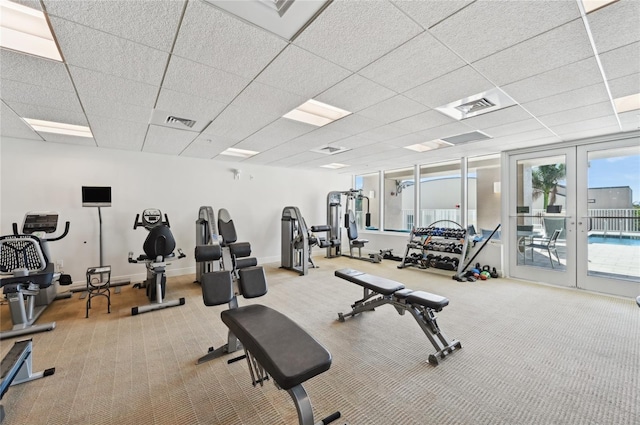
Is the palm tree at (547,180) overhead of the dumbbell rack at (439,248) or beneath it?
overhead

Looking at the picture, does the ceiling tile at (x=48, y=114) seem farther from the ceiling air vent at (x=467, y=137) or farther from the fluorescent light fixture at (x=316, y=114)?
the ceiling air vent at (x=467, y=137)

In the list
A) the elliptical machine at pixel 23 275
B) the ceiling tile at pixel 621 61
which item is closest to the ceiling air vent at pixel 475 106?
the ceiling tile at pixel 621 61

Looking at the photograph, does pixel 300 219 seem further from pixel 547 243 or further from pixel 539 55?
pixel 547 243

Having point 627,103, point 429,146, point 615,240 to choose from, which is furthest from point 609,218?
point 429,146

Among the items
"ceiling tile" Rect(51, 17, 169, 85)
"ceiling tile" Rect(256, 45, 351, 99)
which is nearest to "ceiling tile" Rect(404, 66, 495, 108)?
"ceiling tile" Rect(256, 45, 351, 99)

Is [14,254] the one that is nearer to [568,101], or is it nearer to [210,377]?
[210,377]

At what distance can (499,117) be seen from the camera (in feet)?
10.6

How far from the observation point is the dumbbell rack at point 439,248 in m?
5.34

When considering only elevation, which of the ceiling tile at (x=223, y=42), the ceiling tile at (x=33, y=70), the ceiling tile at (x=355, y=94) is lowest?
the ceiling tile at (x=33, y=70)

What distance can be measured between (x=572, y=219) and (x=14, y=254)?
7497mm

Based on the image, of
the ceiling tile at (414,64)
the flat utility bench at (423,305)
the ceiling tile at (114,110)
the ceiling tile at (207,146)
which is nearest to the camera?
the ceiling tile at (414,64)

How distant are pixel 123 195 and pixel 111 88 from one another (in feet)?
9.92

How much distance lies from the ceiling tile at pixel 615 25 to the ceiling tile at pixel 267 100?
6.88ft

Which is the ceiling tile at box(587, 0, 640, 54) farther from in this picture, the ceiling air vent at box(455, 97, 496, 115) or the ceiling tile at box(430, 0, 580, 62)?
the ceiling air vent at box(455, 97, 496, 115)
